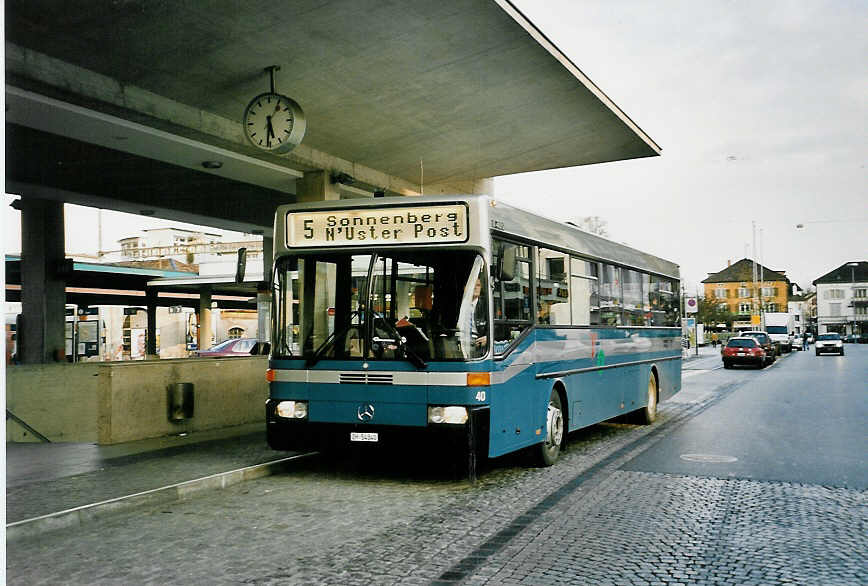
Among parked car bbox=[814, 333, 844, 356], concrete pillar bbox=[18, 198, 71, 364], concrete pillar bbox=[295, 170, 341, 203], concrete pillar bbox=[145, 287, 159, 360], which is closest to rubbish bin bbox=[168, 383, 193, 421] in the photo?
concrete pillar bbox=[295, 170, 341, 203]

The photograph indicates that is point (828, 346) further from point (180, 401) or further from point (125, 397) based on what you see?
point (125, 397)

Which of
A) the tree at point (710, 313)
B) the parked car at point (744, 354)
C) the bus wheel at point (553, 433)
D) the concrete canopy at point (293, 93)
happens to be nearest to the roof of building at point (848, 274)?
the tree at point (710, 313)

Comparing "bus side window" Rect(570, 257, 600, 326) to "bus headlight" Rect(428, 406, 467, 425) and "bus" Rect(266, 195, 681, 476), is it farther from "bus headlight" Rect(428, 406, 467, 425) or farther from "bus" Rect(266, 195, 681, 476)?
"bus headlight" Rect(428, 406, 467, 425)

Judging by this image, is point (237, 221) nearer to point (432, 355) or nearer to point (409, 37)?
point (409, 37)

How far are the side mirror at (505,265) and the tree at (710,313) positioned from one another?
85392 millimetres

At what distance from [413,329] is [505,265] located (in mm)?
1200

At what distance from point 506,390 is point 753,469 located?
3309 mm

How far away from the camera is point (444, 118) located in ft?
50.4

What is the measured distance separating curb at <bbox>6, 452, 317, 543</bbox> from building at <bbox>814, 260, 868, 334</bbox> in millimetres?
149293

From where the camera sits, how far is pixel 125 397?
12000mm

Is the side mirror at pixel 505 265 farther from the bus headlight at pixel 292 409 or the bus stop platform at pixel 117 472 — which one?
the bus stop platform at pixel 117 472

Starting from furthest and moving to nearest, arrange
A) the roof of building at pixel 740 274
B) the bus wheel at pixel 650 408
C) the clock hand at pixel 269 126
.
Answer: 1. the roof of building at pixel 740 274
2. the bus wheel at pixel 650 408
3. the clock hand at pixel 269 126

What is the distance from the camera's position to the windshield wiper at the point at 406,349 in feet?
28.2

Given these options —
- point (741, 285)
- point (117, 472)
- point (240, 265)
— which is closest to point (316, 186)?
point (240, 265)
